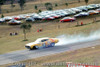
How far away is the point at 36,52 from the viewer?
23422mm

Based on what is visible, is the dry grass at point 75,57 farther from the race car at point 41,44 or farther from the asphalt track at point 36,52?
the race car at point 41,44

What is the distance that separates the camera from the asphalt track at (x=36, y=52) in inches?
847

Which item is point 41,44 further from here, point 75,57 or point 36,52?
point 75,57

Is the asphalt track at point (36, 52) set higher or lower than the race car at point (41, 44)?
lower

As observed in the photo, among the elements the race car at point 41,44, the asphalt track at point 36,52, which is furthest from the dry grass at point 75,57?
the race car at point 41,44

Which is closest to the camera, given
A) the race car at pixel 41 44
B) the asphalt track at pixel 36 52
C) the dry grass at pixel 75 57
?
the dry grass at pixel 75 57

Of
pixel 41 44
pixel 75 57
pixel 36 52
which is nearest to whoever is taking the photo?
pixel 75 57

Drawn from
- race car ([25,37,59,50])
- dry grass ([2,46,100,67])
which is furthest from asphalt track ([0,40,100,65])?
dry grass ([2,46,100,67])

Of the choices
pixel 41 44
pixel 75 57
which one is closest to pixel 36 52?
pixel 41 44

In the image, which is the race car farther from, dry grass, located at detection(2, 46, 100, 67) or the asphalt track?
dry grass, located at detection(2, 46, 100, 67)

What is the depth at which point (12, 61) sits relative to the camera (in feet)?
67.7

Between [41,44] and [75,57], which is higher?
[41,44]

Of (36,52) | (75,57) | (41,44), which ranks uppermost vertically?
(41,44)

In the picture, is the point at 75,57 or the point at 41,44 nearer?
the point at 75,57
